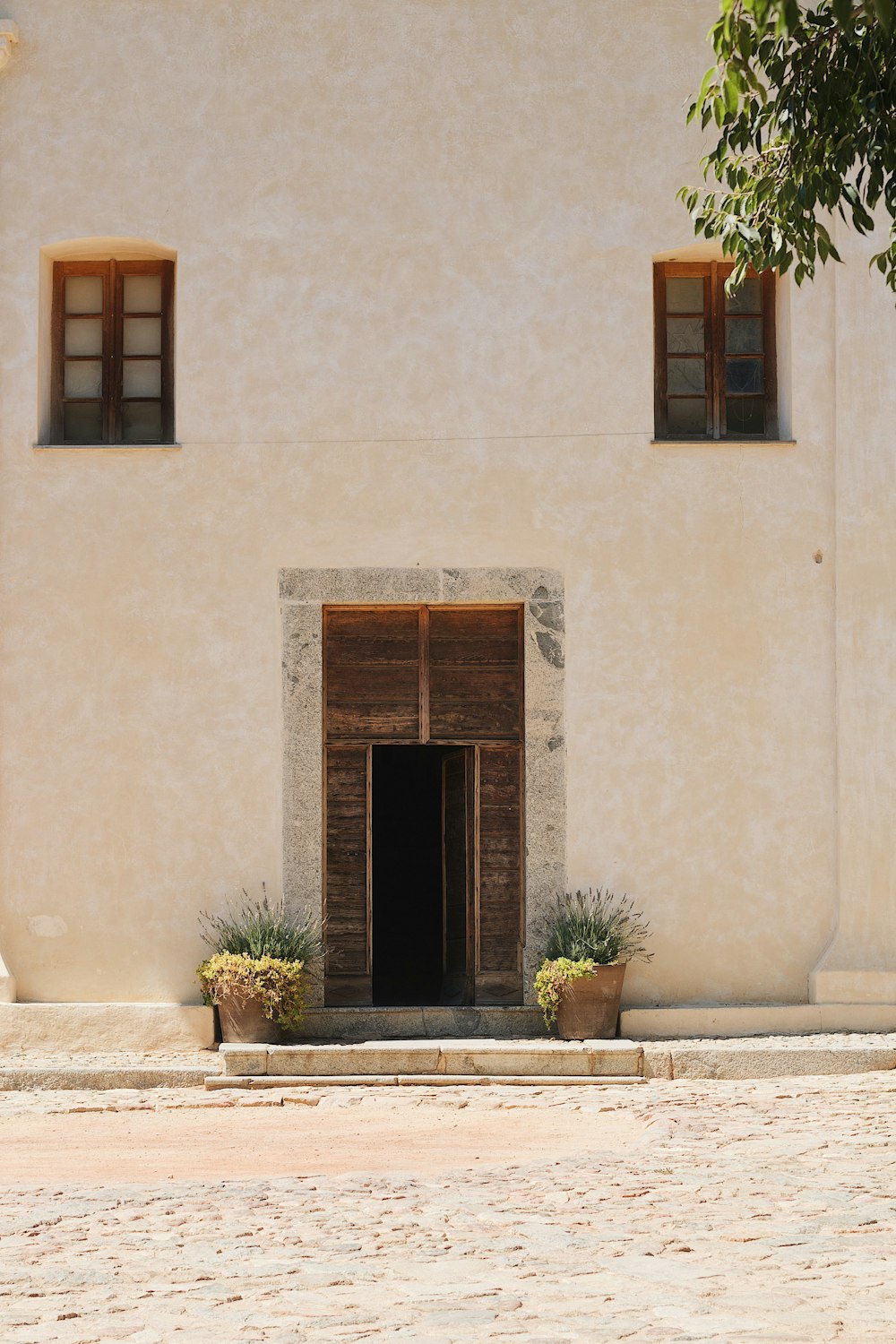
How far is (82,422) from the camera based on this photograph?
448 inches

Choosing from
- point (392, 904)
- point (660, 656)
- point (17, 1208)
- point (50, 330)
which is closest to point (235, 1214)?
point (17, 1208)

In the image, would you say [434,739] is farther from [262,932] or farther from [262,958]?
[262,958]

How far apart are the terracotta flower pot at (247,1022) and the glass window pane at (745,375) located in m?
5.41

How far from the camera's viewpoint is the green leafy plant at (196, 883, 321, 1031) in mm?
10102

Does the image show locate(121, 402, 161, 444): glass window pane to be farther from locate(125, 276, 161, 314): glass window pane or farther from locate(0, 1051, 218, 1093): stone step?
locate(0, 1051, 218, 1093): stone step

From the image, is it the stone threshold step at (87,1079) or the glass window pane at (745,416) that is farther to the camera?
the glass window pane at (745,416)

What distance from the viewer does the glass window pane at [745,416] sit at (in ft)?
37.3

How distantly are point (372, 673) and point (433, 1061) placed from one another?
8.90ft

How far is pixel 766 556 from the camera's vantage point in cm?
1102

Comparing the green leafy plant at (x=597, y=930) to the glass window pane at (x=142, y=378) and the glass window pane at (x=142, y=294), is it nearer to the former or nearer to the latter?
the glass window pane at (x=142, y=378)

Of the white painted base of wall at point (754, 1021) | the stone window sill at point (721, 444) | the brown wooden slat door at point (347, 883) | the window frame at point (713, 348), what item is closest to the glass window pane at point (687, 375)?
the window frame at point (713, 348)

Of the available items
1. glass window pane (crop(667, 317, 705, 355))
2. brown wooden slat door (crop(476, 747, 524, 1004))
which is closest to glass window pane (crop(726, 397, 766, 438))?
glass window pane (crop(667, 317, 705, 355))

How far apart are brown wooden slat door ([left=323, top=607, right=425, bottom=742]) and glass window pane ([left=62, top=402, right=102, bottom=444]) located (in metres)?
2.12

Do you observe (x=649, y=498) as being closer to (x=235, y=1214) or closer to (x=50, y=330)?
(x=50, y=330)
